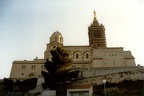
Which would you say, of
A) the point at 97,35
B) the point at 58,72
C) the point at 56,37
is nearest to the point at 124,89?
the point at 58,72

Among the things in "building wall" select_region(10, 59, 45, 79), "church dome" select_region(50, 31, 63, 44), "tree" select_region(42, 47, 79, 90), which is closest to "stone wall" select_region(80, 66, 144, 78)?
"tree" select_region(42, 47, 79, 90)

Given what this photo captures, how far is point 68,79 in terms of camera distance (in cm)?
2838

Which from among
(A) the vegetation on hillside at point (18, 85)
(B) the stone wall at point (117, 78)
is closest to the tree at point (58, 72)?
(B) the stone wall at point (117, 78)

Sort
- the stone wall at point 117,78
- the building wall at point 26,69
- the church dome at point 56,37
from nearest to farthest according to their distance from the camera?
the stone wall at point 117,78, the building wall at point 26,69, the church dome at point 56,37

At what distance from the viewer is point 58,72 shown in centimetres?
2720

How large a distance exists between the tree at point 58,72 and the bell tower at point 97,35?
34.9 meters

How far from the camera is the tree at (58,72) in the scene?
2678 cm

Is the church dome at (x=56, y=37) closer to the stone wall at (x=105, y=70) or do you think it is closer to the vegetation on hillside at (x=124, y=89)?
the stone wall at (x=105, y=70)

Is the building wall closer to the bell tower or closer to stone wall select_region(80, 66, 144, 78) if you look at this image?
stone wall select_region(80, 66, 144, 78)

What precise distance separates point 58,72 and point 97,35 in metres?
41.2

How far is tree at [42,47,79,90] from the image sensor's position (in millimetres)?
26781

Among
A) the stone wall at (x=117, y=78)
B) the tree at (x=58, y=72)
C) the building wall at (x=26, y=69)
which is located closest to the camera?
the tree at (x=58, y=72)

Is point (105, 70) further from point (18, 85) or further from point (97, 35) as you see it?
point (97, 35)

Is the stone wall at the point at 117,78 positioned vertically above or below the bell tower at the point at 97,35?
below
